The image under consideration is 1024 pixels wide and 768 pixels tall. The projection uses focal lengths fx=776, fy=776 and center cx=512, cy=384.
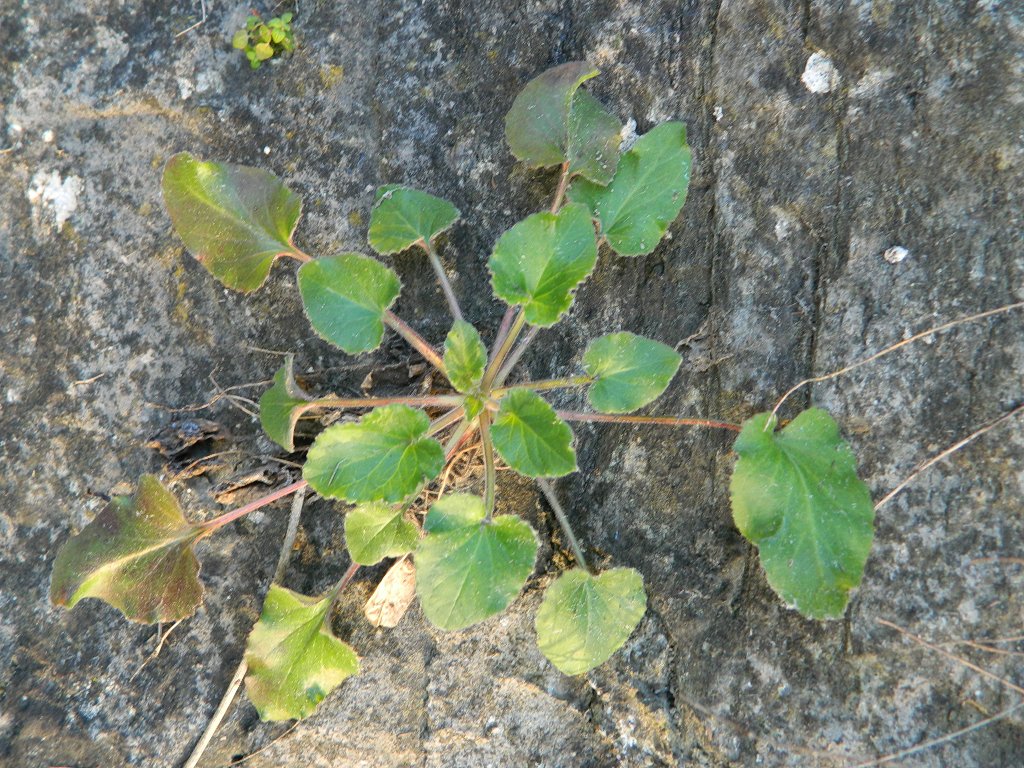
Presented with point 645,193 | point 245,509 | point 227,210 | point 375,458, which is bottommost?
point 245,509

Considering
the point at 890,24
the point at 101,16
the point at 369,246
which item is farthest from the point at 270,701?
the point at 890,24

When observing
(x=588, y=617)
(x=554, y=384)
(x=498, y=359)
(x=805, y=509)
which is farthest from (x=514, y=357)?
(x=805, y=509)

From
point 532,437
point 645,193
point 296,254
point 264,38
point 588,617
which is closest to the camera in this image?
point 532,437

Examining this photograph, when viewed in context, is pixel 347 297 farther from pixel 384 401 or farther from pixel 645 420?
pixel 645 420

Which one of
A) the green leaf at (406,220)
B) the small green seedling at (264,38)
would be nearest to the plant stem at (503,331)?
the green leaf at (406,220)

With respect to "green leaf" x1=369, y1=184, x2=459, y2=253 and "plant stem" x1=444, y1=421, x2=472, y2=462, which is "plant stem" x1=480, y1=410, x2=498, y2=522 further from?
"green leaf" x1=369, y1=184, x2=459, y2=253

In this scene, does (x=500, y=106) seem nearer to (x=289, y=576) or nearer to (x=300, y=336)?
(x=300, y=336)

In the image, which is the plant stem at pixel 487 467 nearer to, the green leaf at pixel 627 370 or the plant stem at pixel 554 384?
the plant stem at pixel 554 384

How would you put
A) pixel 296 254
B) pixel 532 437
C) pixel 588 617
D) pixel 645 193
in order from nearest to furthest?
pixel 532 437, pixel 588 617, pixel 645 193, pixel 296 254
